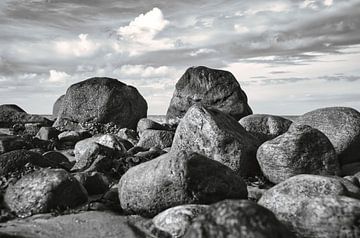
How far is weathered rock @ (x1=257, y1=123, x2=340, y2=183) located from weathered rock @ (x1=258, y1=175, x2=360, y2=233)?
2390 mm

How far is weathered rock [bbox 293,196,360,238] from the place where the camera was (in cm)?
746

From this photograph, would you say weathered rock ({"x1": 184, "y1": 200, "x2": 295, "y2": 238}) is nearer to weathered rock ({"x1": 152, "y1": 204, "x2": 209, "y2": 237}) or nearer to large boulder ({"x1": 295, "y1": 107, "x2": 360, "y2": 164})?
weathered rock ({"x1": 152, "y1": 204, "x2": 209, "y2": 237})

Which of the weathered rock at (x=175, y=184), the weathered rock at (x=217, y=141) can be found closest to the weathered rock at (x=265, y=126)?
the weathered rock at (x=217, y=141)

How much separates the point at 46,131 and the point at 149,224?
40.9 ft

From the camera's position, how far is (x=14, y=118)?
2542 cm

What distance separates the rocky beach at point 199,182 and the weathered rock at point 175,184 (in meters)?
0.02

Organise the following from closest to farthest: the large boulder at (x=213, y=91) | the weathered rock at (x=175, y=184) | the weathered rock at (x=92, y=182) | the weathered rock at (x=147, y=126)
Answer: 1. the weathered rock at (x=175, y=184)
2. the weathered rock at (x=92, y=182)
3. the weathered rock at (x=147, y=126)
4. the large boulder at (x=213, y=91)

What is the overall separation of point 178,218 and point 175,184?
1008 millimetres

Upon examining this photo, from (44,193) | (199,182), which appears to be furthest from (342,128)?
(44,193)

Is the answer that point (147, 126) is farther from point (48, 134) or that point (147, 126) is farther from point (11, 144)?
point (11, 144)

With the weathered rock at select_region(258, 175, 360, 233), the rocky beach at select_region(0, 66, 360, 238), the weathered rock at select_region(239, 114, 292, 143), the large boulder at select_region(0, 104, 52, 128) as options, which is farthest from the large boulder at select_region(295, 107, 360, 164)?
the large boulder at select_region(0, 104, 52, 128)

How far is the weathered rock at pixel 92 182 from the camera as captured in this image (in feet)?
36.0

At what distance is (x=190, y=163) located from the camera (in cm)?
909

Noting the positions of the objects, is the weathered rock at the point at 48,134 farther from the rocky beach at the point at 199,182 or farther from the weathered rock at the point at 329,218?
the weathered rock at the point at 329,218
